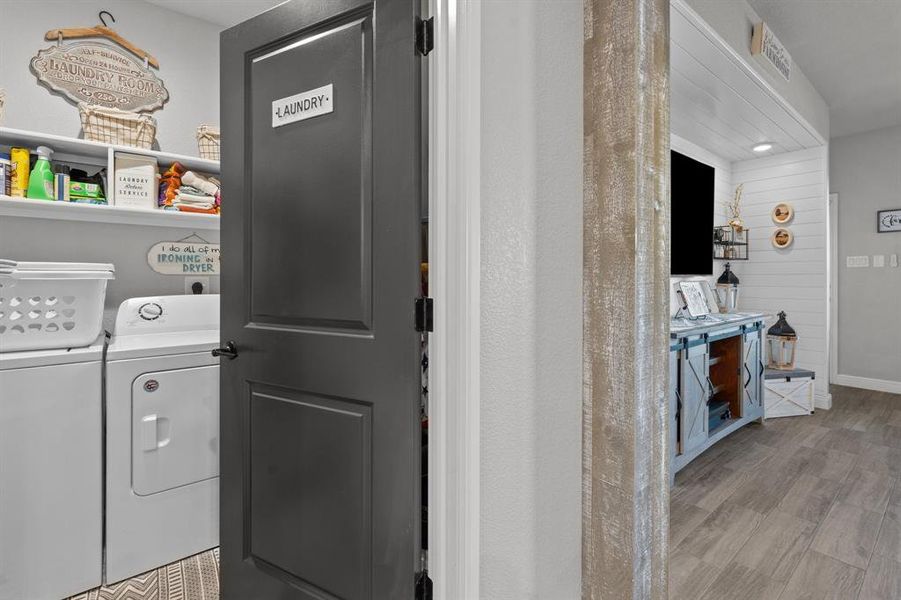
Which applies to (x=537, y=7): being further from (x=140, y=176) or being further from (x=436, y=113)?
(x=140, y=176)

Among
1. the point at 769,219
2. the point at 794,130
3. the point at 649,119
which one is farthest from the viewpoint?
the point at 769,219

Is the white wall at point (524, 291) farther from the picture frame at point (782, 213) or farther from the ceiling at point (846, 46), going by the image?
the picture frame at point (782, 213)

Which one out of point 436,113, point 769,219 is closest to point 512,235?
point 436,113

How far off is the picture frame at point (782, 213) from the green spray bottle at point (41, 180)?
553cm

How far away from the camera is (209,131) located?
2551mm

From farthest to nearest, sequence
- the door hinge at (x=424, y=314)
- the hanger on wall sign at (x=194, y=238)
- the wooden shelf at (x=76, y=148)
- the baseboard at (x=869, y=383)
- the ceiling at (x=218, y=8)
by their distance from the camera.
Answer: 1. the baseboard at (x=869, y=383)
2. the hanger on wall sign at (x=194, y=238)
3. the ceiling at (x=218, y=8)
4. the wooden shelf at (x=76, y=148)
5. the door hinge at (x=424, y=314)

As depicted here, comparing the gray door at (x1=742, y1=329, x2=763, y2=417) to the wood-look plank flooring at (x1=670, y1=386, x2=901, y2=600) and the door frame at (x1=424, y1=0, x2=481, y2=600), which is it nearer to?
the wood-look plank flooring at (x1=670, y1=386, x2=901, y2=600)

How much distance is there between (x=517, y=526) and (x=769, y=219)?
190 inches

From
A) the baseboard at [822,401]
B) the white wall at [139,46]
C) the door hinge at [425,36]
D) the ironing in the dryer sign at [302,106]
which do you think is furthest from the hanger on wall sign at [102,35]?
the baseboard at [822,401]

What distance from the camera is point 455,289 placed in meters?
→ 1.16

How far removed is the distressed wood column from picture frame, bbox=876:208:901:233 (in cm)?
542

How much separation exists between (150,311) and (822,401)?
5.39 metres

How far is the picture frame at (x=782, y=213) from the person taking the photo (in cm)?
450

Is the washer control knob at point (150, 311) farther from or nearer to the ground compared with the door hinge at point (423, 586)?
farther from the ground
